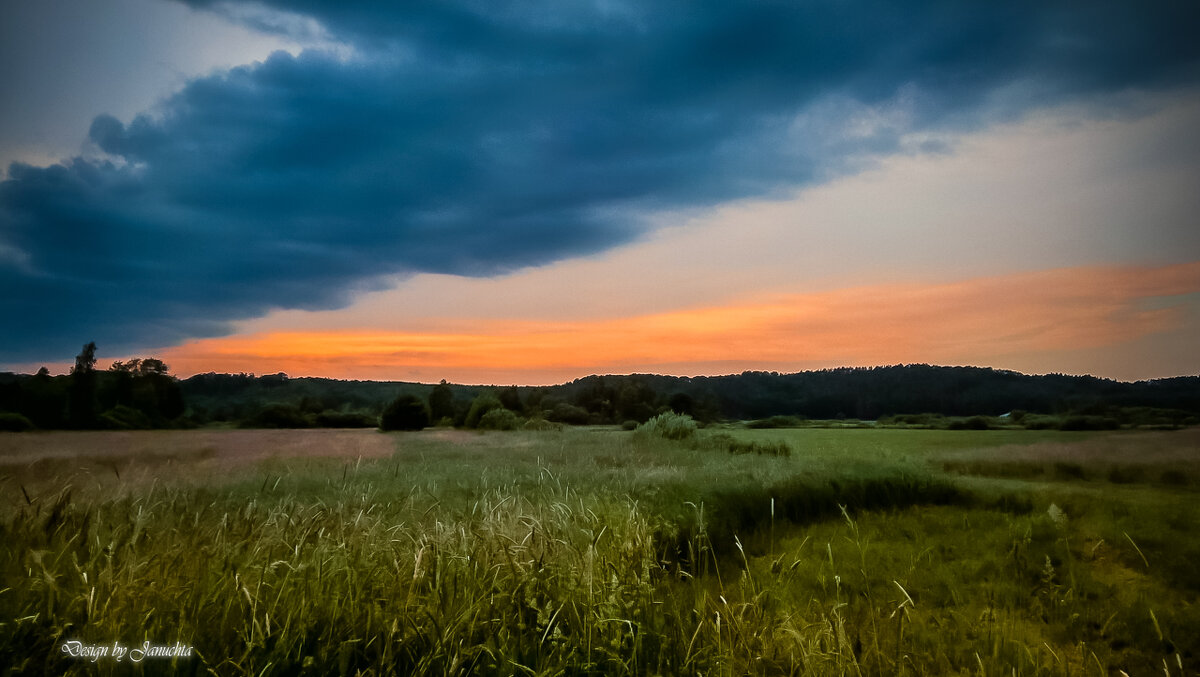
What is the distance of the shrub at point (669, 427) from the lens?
728 inches

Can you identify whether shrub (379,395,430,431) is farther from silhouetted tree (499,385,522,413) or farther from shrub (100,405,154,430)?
shrub (100,405,154,430)

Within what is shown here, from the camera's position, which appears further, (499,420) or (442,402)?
(442,402)

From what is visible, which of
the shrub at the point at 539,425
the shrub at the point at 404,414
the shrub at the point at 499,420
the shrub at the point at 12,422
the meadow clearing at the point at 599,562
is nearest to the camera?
the meadow clearing at the point at 599,562

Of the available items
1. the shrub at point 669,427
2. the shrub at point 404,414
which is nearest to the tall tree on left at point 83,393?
the shrub at point 404,414

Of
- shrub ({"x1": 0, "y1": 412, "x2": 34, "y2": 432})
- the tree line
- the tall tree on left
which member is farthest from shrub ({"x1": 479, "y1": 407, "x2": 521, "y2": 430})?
shrub ({"x1": 0, "y1": 412, "x2": 34, "y2": 432})

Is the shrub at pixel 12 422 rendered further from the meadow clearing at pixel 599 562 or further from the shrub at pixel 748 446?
the shrub at pixel 748 446

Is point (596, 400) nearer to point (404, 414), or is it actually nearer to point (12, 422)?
point (404, 414)

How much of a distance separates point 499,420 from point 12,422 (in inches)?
659

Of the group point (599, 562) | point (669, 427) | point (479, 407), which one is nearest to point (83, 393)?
point (599, 562)

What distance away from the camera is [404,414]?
21.9 m

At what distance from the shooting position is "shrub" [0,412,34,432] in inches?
357

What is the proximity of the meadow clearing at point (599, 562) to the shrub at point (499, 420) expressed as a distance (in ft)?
38.5

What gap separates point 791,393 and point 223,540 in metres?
16.2

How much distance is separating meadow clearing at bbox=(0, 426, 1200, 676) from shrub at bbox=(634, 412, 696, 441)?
616cm
